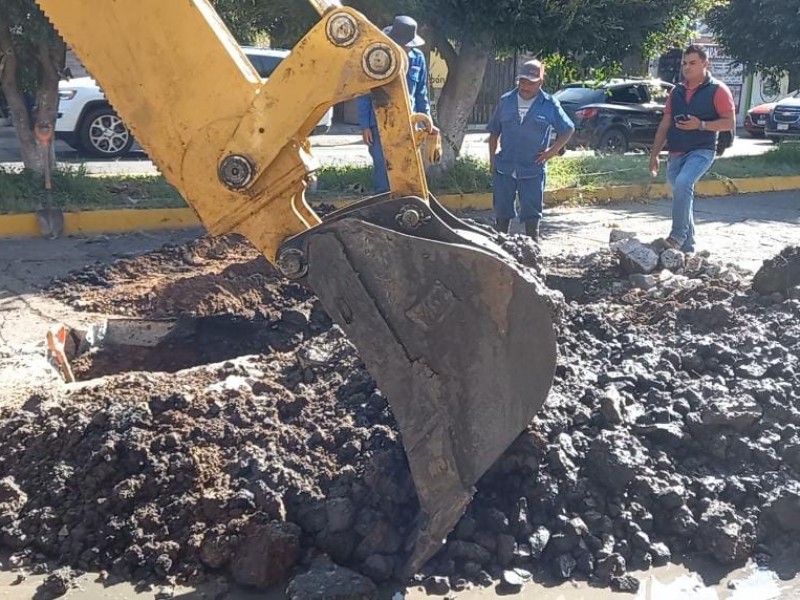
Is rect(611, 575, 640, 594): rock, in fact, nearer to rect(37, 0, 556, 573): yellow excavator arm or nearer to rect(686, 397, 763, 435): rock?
rect(37, 0, 556, 573): yellow excavator arm

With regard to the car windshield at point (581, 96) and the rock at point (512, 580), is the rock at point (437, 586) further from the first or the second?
the car windshield at point (581, 96)

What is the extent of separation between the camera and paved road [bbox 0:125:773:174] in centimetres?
1416

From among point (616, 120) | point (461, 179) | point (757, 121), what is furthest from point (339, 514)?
point (757, 121)

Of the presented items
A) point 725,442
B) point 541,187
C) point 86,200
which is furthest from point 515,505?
point 86,200

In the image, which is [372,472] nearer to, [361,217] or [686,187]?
[361,217]

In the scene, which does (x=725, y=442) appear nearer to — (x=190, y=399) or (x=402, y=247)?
(x=402, y=247)

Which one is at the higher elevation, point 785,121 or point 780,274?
point 780,274

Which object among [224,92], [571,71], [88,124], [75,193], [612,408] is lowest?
[612,408]

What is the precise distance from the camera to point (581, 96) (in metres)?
20.4

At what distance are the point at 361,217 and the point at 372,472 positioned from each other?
1.11 m

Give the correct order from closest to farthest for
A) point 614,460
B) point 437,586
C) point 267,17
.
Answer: point 437,586 < point 614,460 < point 267,17

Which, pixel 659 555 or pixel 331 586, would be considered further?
pixel 659 555

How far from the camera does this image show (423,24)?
36.0ft

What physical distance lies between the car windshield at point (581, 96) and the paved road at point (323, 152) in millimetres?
1950
